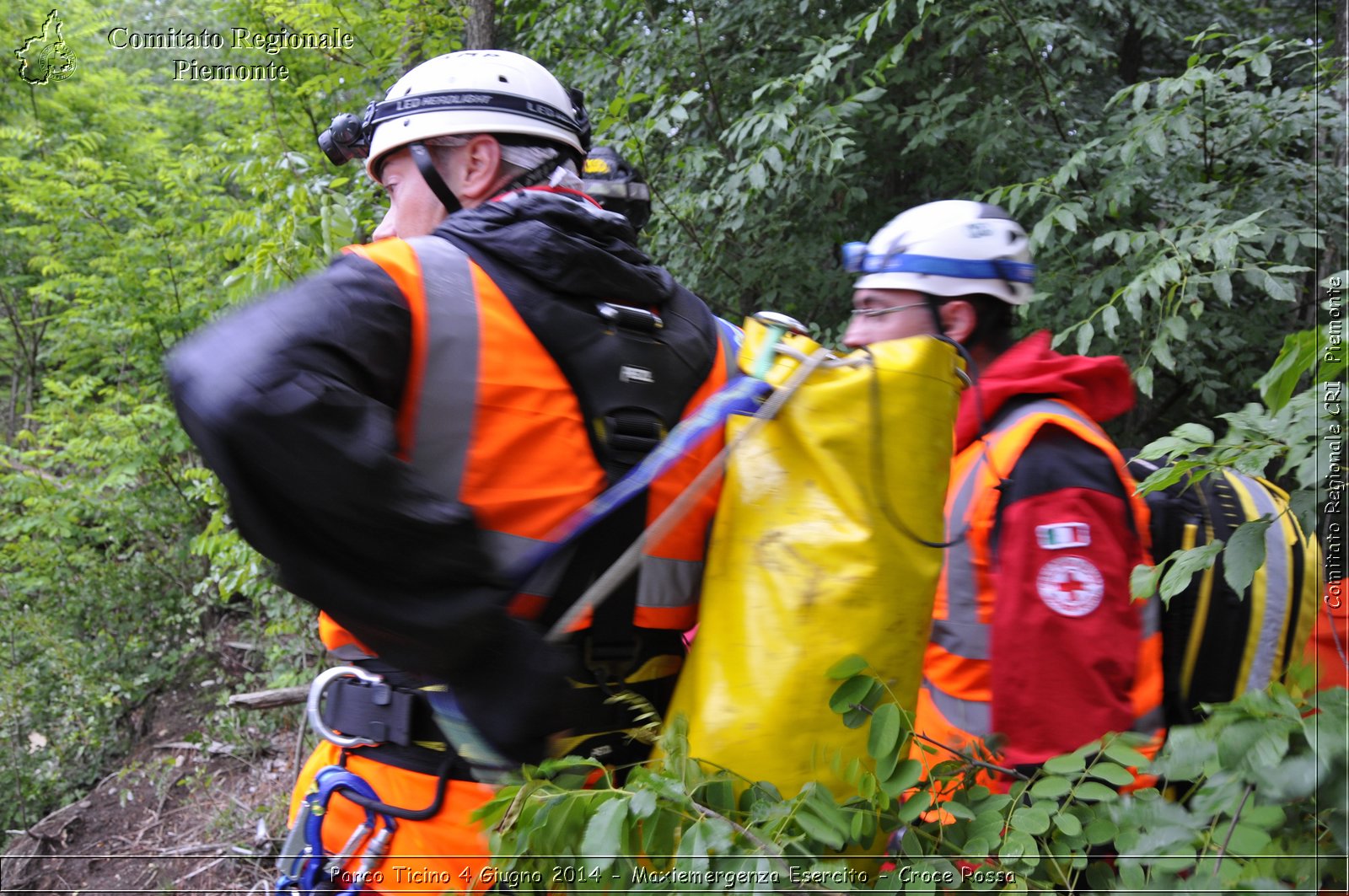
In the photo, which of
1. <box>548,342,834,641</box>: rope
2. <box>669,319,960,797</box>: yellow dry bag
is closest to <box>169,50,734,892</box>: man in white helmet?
<box>548,342,834,641</box>: rope

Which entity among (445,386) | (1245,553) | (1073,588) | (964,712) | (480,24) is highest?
(480,24)

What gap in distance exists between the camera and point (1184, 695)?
2.18 meters

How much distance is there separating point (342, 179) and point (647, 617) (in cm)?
365

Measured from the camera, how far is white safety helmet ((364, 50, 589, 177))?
6.56 feet

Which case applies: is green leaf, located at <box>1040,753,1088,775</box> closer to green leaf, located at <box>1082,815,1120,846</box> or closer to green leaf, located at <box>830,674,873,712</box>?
green leaf, located at <box>1082,815,1120,846</box>

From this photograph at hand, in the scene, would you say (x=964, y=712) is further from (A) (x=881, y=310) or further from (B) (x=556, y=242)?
(B) (x=556, y=242)

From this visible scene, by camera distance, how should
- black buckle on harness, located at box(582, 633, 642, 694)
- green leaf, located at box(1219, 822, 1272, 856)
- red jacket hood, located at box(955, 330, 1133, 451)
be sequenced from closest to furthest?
1. green leaf, located at box(1219, 822, 1272, 856)
2. black buckle on harness, located at box(582, 633, 642, 694)
3. red jacket hood, located at box(955, 330, 1133, 451)

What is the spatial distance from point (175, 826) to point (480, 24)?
556 centimetres

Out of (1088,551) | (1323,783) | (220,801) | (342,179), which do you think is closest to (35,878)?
(220,801)

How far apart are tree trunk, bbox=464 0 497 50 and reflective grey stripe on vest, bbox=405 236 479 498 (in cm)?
546

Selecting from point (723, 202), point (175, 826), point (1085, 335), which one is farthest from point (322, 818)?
point (175, 826)

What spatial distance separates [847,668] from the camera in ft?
4.61

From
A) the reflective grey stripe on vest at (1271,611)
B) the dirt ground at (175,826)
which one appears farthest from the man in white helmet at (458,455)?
the dirt ground at (175,826)

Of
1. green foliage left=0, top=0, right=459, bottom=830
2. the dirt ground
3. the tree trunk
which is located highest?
the tree trunk
